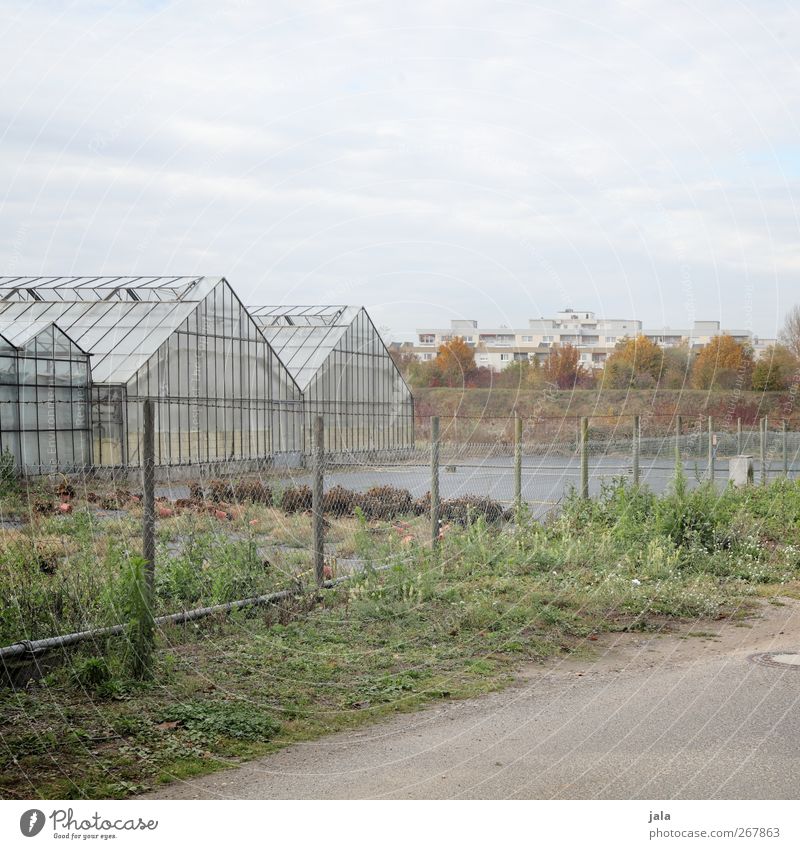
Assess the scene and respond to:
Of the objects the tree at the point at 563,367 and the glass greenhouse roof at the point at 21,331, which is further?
the tree at the point at 563,367

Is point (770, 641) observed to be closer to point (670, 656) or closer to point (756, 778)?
point (670, 656)

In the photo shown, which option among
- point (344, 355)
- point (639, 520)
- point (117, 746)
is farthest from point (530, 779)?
point (344, 355)

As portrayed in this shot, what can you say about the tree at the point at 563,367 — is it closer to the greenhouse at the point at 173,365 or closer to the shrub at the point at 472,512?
the greenhouse at the point at 173,365

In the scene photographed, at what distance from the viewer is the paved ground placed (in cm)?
440

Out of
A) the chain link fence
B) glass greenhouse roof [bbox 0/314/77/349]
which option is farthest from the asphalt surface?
glass greenhouse roof [bbox 0/314/77/349]

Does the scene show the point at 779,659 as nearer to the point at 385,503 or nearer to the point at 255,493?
the point at 385,503

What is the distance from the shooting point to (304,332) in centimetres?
3167

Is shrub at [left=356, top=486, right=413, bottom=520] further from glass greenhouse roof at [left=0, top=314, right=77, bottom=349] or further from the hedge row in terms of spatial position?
glass greenhouse roof at [left=0, top=314, right=77, bottom=349]

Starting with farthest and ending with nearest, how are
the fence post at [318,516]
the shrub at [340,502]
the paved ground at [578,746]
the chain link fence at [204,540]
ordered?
the shrub at [340,502] → the fence post at [318,516] → the chain link fence at [204,540] → the paved ground at [578,746]

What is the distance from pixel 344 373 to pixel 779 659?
981 inches

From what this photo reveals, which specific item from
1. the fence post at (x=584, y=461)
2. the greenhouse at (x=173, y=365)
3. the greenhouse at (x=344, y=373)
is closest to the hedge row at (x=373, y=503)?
the fence post at (x=584, y=461)

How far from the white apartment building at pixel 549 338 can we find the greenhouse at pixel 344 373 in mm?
3149

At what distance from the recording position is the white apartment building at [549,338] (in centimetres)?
2810

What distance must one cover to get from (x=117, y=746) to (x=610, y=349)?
30.6m
